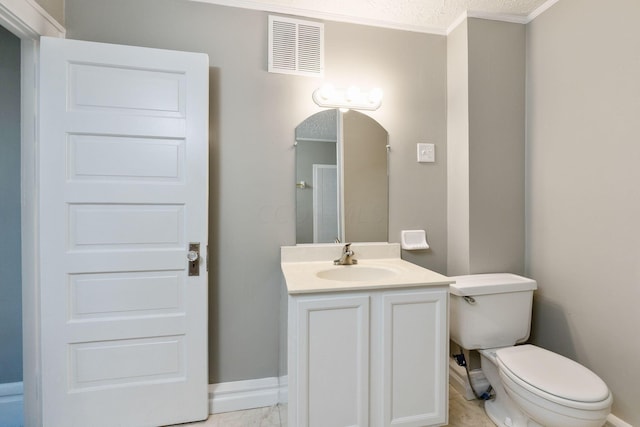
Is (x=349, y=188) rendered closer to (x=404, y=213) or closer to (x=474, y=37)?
(x=404, y=213)

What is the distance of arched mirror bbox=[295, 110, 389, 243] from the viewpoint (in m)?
1.68

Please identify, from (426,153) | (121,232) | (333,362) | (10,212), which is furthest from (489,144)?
(10,212)

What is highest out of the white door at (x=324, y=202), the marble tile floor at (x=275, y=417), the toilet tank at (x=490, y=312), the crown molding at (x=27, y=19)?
the crown molding at (x=27, y=19)

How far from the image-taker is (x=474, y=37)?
67.1 inches

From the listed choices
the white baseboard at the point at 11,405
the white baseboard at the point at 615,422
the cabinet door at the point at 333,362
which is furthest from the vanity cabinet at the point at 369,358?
the white baseboard at the point at 11,405

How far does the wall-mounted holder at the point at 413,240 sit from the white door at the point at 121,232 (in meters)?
1.17

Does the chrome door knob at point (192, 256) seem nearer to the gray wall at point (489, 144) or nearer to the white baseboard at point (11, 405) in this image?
the white baseboard at point (11, 405)

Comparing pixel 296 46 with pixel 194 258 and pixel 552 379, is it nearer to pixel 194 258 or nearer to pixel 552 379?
pixel 194 258

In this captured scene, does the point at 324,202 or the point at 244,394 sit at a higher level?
the point at 324,202

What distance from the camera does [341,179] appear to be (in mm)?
1711

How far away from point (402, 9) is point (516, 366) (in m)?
1.94

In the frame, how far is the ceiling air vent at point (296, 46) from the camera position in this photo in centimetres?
161

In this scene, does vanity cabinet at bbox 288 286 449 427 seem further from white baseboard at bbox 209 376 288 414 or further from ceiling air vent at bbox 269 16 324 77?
ceiling air vent at bbox 269 16 324 77

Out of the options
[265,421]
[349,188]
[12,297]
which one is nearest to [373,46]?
[349,188]
